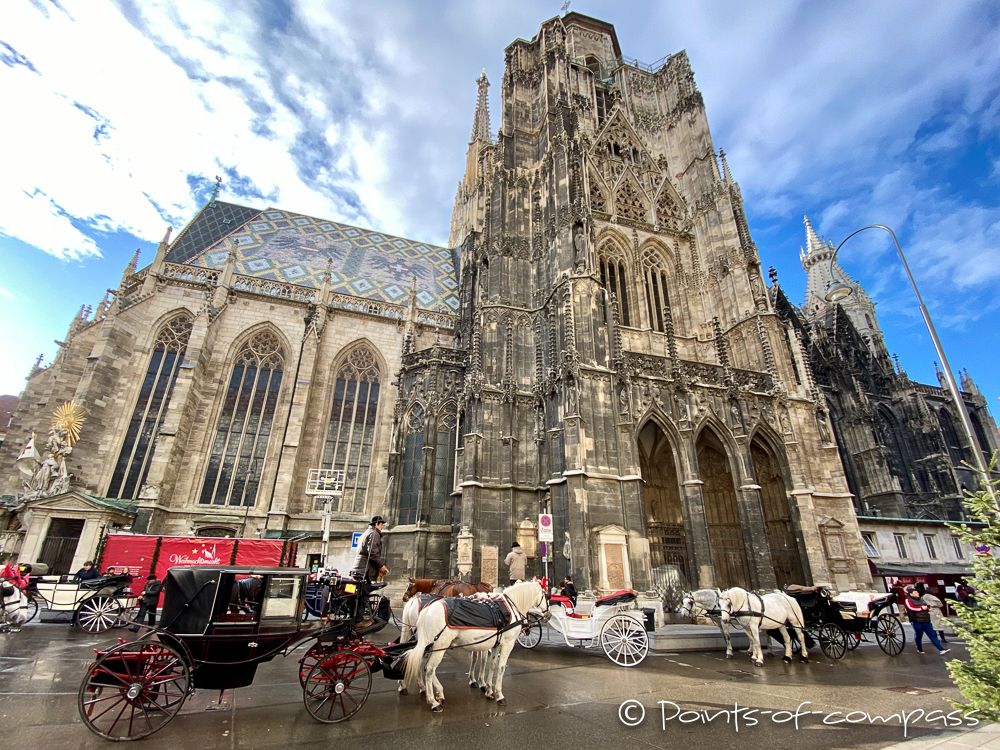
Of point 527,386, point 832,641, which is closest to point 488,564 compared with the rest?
point 527,386

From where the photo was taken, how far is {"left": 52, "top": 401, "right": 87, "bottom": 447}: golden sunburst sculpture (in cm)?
1642

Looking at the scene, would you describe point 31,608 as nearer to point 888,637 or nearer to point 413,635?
point 413,635

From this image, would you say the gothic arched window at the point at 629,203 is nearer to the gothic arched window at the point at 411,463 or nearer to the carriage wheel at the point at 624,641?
the gothic arched window at the point at 411,463

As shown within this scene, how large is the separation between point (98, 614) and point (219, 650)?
8.37m

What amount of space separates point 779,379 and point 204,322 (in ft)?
73.3

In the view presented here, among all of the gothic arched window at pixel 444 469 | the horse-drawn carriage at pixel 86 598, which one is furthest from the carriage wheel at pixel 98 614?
the gothic arched window at pixel 444 469

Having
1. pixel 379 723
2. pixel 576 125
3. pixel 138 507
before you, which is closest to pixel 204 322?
pixel 138 507

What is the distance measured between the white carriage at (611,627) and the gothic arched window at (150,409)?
1743cm

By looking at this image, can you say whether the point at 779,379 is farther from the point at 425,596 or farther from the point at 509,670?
the point at 425,596

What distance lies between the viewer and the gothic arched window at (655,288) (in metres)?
19.1

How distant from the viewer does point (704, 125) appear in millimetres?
22281

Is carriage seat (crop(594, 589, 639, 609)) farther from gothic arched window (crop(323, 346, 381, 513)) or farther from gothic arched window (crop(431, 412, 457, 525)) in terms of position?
gothic arched window (crop(323, 346, 381, 513))

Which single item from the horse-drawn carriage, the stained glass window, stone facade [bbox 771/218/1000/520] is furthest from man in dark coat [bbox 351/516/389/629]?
stone facade [bbox 771/218/1000/520]

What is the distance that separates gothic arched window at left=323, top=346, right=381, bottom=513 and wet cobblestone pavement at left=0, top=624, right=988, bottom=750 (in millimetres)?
11780
